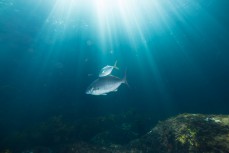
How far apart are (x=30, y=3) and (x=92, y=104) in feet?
36.8

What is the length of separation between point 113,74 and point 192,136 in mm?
15363

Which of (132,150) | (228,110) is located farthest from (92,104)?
(228,110)

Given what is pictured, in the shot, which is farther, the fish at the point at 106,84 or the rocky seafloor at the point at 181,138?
the rocky seafloor at the point at 181,138

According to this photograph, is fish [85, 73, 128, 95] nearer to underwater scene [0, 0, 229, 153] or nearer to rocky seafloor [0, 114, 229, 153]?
underwater scene [0, 0, 229, 153]

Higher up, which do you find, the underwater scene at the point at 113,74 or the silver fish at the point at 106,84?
the underwater scene at the point at 113,74

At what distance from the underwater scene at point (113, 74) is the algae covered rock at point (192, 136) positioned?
1.3 inches

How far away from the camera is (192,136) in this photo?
5863 mm

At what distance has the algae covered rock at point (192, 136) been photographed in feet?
17.4

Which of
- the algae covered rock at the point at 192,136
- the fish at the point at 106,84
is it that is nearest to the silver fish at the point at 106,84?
the fish at the point at 106,84

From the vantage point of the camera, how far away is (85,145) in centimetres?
925

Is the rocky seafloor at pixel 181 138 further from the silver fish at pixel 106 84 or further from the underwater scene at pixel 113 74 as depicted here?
the silver fish at pixel 106 84

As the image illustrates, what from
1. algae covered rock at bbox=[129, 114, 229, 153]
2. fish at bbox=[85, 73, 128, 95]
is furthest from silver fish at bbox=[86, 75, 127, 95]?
algae covered rock at bbox=[129, 114, 229, 153]

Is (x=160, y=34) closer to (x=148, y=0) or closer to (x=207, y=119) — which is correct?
(x=148, y=0)

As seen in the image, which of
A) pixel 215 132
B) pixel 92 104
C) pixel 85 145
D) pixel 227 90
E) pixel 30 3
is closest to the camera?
pixel 215 132
